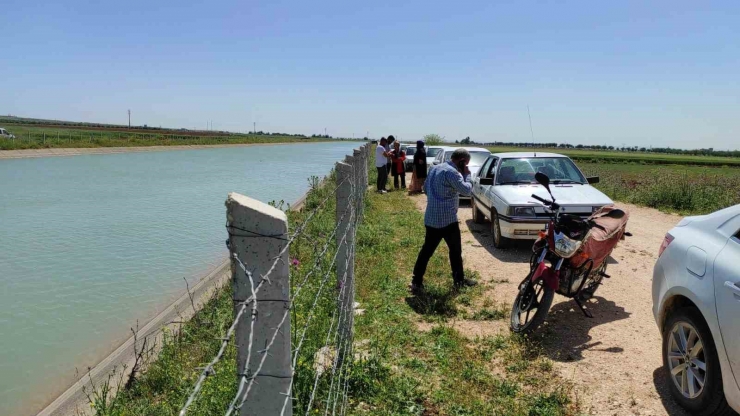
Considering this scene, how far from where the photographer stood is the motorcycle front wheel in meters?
5.02

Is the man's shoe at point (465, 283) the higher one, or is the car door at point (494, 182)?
the car door at point (494, 182)

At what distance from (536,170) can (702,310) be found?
630cm

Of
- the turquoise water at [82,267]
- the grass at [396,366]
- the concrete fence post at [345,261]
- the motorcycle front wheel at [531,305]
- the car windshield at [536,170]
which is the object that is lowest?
the turquoise water at [82,267]

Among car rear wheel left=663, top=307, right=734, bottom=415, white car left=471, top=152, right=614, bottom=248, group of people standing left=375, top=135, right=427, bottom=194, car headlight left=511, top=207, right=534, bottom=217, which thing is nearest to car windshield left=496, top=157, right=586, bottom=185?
white car left=471, top=152, right=614, bottom=248

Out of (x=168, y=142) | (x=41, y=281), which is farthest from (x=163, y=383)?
(x=168, y=142)

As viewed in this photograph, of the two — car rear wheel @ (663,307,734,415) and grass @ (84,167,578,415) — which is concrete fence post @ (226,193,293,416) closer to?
grass @ (84,167,578,415)

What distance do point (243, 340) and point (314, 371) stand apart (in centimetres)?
239

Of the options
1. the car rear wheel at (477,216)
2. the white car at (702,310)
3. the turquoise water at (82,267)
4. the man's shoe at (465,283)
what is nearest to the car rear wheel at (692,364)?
the white car at (702,310)

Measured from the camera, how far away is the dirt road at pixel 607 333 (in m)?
4.10

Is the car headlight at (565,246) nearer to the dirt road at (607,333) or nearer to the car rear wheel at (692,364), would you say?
the dirt road at (607,333)

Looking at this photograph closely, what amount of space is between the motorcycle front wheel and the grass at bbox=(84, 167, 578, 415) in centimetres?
16

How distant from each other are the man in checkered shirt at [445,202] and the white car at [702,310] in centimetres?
246

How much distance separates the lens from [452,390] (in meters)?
4.12

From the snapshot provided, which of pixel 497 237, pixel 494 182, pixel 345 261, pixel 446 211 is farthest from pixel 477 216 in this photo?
pixel 345 261
